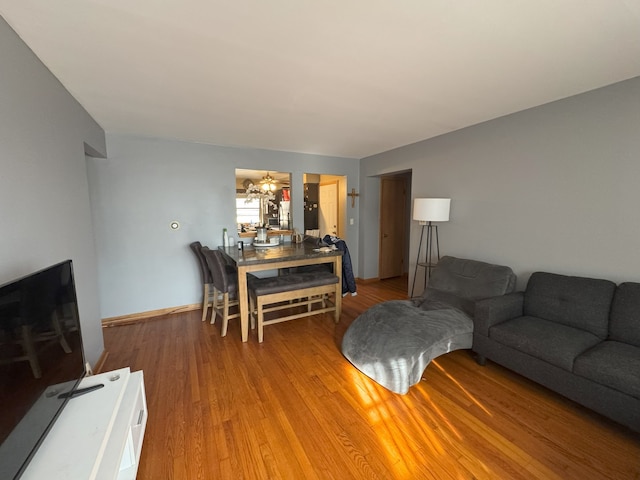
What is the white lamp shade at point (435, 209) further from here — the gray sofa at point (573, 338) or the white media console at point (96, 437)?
the white media console at point (96, 437)

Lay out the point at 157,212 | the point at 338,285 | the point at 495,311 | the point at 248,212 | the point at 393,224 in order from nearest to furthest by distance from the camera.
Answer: the point at 495,311 → the point at 338,285 → the point at 157,212 → the point at 393,224 → the point at 248,212

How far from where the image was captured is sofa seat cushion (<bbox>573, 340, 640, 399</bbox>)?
157 centimetres

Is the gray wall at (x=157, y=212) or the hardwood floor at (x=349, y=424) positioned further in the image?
the gray wall at (x=157, y=212)

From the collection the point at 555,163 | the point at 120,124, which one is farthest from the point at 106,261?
the point at 555,163

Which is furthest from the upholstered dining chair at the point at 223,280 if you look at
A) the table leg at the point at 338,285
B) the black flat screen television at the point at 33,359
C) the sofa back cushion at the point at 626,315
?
the sofa back cushion at the point at 626,315

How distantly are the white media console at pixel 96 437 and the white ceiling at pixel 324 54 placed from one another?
1.92 metres

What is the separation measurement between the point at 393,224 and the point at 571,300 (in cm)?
334

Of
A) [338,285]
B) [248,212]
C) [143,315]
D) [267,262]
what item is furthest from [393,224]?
[248,212]

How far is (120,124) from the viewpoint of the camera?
2.94m

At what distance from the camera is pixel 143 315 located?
356cm

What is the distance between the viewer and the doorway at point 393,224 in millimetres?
5176

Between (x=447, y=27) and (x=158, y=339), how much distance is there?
12.2 feet

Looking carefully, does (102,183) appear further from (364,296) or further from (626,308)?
(626,308)

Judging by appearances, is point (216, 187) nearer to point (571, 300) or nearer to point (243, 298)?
point (243, 298)
